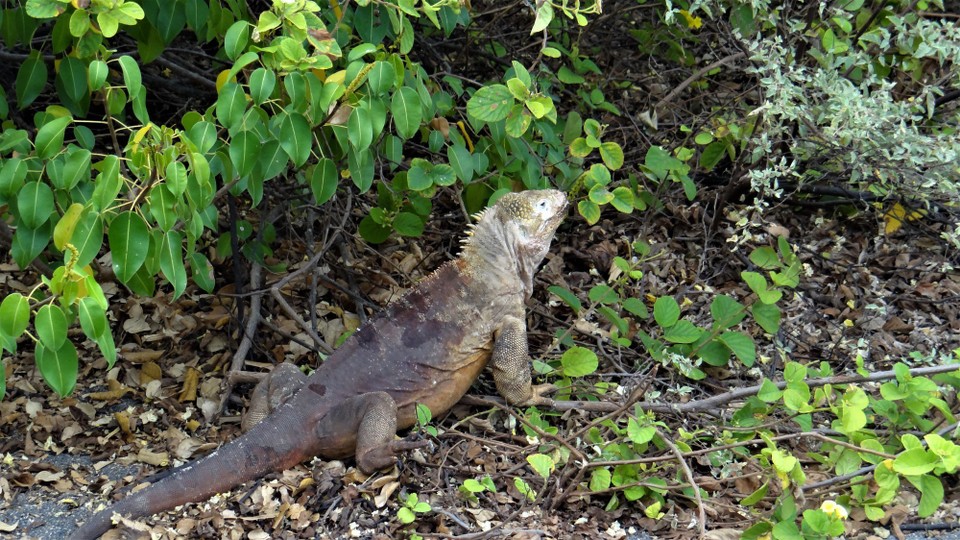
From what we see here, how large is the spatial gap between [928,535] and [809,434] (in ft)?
2.29

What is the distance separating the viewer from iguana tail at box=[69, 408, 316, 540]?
3.90m

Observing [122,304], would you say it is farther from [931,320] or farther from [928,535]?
[931,320]

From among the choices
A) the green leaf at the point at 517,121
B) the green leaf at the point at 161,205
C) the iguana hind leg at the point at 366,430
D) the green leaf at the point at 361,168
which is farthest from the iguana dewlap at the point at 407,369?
the green leaf at the point at 161,205

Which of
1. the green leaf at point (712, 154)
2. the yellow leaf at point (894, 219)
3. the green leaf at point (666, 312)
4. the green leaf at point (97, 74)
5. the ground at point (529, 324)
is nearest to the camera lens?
the green leaf at point (97, 74)

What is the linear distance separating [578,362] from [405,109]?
1.50 m

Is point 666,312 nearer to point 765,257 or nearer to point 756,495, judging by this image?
point 765,257

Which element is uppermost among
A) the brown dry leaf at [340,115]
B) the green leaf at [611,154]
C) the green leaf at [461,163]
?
the brown dry leaf at [340,115]

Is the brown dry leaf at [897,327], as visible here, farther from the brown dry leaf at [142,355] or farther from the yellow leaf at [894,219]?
the brown dry leaf at [142,355]

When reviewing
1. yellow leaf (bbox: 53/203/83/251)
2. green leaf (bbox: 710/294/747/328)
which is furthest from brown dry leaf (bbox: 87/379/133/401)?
green leaf (bbox: 710/294/747/328)

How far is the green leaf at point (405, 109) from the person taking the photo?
3979mm

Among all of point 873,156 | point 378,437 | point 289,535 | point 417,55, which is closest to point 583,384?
point 378,437

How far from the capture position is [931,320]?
5.79 metres

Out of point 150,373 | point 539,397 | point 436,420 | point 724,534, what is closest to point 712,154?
point 539,397

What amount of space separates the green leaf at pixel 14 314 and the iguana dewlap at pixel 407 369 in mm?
1278
